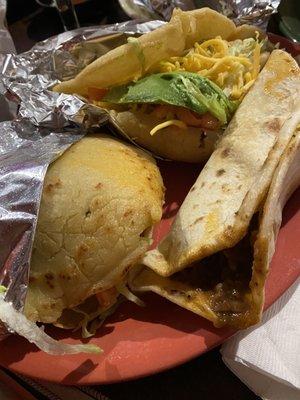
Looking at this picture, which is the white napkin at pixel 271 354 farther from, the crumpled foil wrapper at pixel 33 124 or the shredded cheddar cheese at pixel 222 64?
the shredded cheddar cheese at pixel 222 64

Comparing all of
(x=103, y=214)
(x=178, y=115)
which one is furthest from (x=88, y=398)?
(x=178, y=115)

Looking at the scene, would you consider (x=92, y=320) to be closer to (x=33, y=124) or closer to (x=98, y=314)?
(x=98, y=314)

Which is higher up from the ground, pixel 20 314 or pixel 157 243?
pixel 20 314

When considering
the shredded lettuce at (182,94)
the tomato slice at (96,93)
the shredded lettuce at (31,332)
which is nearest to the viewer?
the shredded lettuce at (31,332)

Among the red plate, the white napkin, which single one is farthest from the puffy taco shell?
the white napkin

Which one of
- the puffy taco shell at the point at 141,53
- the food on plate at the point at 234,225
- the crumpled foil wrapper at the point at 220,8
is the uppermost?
the puffy taco shell at the point at 141,53

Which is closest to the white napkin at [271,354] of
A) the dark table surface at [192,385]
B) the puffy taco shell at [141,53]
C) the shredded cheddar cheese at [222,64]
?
the dark table surface at [192,385]

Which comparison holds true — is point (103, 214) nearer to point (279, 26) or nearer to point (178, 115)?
point (178, 115)
